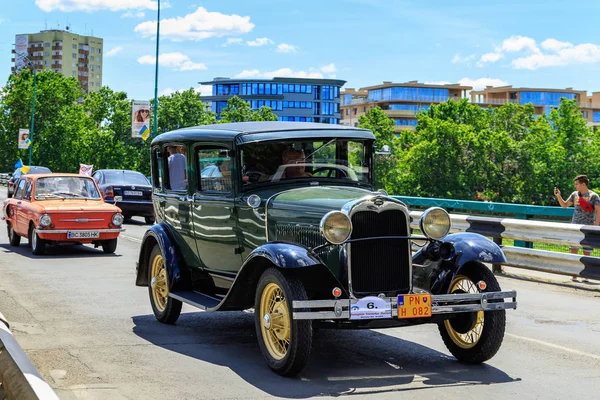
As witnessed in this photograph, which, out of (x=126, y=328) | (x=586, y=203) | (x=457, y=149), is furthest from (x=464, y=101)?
(x=126, y=328)

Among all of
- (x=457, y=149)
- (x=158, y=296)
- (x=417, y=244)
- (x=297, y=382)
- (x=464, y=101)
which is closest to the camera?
(x=297, y=382)

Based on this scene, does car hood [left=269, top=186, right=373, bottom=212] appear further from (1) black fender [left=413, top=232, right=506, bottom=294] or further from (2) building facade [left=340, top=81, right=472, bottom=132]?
(2) building facade [left=340, top=81, right=472, bottom=132]

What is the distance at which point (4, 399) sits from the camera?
5305 mm

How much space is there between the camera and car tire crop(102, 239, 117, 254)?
1738 centimetres

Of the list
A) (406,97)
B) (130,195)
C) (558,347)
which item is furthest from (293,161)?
(406,97)

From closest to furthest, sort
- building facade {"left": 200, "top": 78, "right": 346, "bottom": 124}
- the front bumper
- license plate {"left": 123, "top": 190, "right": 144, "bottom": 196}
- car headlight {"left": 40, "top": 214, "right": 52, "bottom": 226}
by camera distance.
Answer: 1. the front bumper
2. car headlight {"left": 40, "top": 214, "right": 52, "bottom": 226}
3. license plate {"left": 123, "top": 190, "right": 144, "bottom": 196}
4. building facade {"left": 200, "top": 78, "right": 346, "bottom": 124}

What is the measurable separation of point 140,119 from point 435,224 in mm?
37744

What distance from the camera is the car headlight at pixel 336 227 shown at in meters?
6.74

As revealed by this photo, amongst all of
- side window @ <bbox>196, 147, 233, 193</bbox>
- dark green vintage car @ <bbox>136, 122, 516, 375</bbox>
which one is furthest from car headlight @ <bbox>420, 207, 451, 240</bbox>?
side window @ <bbox>196, 147, 233, 193</bbox>

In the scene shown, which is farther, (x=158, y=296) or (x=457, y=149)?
(x=457, y=149)

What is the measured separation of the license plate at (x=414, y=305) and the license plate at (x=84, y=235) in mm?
11179

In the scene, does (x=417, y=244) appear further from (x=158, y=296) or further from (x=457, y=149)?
(x=457, y=149)

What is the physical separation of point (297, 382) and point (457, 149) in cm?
9302

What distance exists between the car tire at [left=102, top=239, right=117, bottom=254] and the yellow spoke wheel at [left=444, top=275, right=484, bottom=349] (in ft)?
35.9
